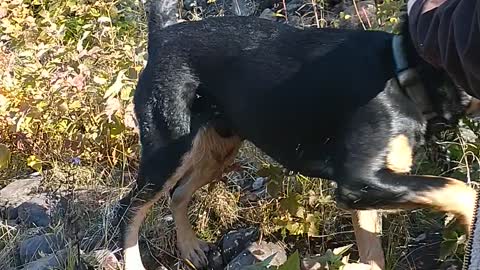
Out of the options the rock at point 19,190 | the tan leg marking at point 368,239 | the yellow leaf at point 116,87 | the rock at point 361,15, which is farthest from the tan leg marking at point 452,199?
the rock at point 19,190

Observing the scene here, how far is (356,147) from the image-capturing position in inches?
131

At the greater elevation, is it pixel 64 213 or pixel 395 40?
pixel 395 40

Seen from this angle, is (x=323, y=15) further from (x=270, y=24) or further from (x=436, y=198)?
(x=436, y=198)

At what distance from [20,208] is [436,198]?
2.57 meters

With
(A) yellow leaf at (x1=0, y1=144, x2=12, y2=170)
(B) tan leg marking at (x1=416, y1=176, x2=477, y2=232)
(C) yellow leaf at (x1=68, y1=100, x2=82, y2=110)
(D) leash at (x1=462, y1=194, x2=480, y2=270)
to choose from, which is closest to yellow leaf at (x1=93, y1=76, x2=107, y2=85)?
(C) yellow leaf at (x1=68, y1=100, x2=82, y2=110)

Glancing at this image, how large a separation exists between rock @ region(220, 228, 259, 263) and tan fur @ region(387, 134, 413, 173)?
1.11m

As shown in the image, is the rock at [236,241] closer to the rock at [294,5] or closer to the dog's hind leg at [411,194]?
the dog's hind leg at [411,194]

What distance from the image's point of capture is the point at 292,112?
11.8ft

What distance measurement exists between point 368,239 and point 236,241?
729 mm

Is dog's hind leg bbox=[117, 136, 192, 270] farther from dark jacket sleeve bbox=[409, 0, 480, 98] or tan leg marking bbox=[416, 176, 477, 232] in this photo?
dark jacket sleeve bbox=[409, 0, 480, 98]

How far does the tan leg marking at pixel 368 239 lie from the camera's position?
382 cm

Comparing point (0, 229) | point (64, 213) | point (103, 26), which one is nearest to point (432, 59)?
point (64, 213)

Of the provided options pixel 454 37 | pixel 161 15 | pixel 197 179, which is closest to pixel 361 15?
pixel 161 15

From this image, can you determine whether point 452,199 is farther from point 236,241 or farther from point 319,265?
point 236,241
